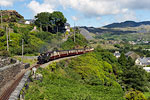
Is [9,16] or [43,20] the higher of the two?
[9,16]

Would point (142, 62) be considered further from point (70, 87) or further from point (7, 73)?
point (7, 73)

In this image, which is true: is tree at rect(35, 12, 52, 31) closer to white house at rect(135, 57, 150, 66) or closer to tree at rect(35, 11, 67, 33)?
tree at rect(35, 11, 67, 33)

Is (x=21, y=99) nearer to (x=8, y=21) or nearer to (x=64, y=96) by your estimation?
(x=64, y=96)

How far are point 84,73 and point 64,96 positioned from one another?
547 inches

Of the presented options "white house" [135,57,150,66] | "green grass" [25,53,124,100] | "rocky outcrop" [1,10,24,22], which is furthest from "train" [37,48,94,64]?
"white house" [135,57,150,66]

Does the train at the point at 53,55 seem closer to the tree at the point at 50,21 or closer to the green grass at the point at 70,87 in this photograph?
the green grass at the point at 70,87

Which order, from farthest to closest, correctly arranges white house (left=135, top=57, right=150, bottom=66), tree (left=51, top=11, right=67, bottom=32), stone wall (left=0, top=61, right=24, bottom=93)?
white house (left=135, top=57, right=150, bottom=66) < tree (left=51, top=11, right=67, bottom=32) < stone wall (left=0, top=61, right=24, bottom=93)

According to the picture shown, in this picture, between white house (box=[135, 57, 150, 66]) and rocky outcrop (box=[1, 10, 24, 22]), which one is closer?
rocky outcrop (box=[1, 10, 24, 22])

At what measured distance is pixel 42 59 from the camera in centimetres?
2961

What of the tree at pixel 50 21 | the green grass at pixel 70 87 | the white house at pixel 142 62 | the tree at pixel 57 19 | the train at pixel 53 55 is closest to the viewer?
the green grass at pixel 70 87

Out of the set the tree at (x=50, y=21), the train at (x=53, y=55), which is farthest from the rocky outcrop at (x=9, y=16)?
the train at (x=53, y=55)

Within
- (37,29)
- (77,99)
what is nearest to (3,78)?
(77,99)

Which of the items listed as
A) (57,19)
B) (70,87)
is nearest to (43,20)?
(57,19)

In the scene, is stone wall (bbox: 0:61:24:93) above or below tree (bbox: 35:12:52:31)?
below
